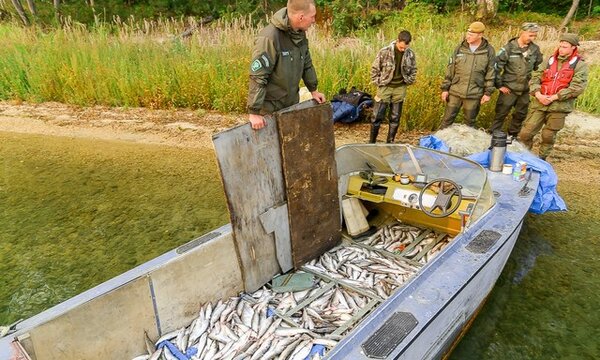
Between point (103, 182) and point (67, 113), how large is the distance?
12.5ft

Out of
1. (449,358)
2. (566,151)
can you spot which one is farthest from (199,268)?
(566,151)

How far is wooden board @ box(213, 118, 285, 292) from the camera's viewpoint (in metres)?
3.42

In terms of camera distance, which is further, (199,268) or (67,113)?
(67,113)

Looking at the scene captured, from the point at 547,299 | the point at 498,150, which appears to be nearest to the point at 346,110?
the point at 498,150

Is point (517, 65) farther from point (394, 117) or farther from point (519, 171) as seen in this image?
point (519, 171)

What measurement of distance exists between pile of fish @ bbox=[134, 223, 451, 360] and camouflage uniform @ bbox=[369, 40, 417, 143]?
3.18 metres

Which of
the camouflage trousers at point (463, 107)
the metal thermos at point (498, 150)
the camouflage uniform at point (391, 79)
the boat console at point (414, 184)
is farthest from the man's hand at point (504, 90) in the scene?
the boat console at point (414, 184)

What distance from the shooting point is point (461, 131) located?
6.53m

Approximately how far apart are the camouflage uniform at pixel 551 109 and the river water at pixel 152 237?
2.85 ft

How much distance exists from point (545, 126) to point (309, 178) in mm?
4328

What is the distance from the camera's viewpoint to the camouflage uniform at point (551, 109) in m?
5.91

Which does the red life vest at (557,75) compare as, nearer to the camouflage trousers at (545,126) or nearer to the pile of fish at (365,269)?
the camouflage trousers at (545,126)

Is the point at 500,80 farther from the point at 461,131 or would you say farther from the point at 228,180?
the point at 228,180

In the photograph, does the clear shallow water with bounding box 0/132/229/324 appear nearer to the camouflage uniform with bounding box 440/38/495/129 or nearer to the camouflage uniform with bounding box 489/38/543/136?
the camouflage uniform with bounding box 440/38/495/129
